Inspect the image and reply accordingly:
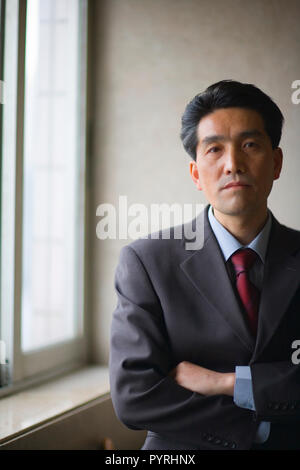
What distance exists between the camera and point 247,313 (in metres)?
1.33

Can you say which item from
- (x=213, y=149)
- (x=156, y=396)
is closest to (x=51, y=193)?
(x=213, y=149)

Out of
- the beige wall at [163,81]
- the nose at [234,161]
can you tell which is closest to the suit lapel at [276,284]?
the beige wall at [163,81]

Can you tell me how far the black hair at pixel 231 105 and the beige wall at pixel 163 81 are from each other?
68 millimetres

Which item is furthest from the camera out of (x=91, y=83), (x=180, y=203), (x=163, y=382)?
(x=91, y=83)

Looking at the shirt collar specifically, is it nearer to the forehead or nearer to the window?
the forehead

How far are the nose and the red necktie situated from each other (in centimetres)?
24

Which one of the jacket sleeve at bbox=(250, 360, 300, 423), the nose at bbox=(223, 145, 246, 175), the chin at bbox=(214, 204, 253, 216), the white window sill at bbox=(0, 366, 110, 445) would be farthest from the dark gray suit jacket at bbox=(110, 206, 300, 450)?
the white window sill at bbox=(0, 366, 110, 445)

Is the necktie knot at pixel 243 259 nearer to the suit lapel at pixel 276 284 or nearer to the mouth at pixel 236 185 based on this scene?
the suit lapel at pixel 276 284

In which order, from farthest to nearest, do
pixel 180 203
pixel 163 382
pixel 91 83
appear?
pixel 91 83
pixel 180 203
pixel 163 382

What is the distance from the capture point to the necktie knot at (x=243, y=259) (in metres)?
1.37

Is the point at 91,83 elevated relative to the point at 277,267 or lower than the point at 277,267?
elevated
